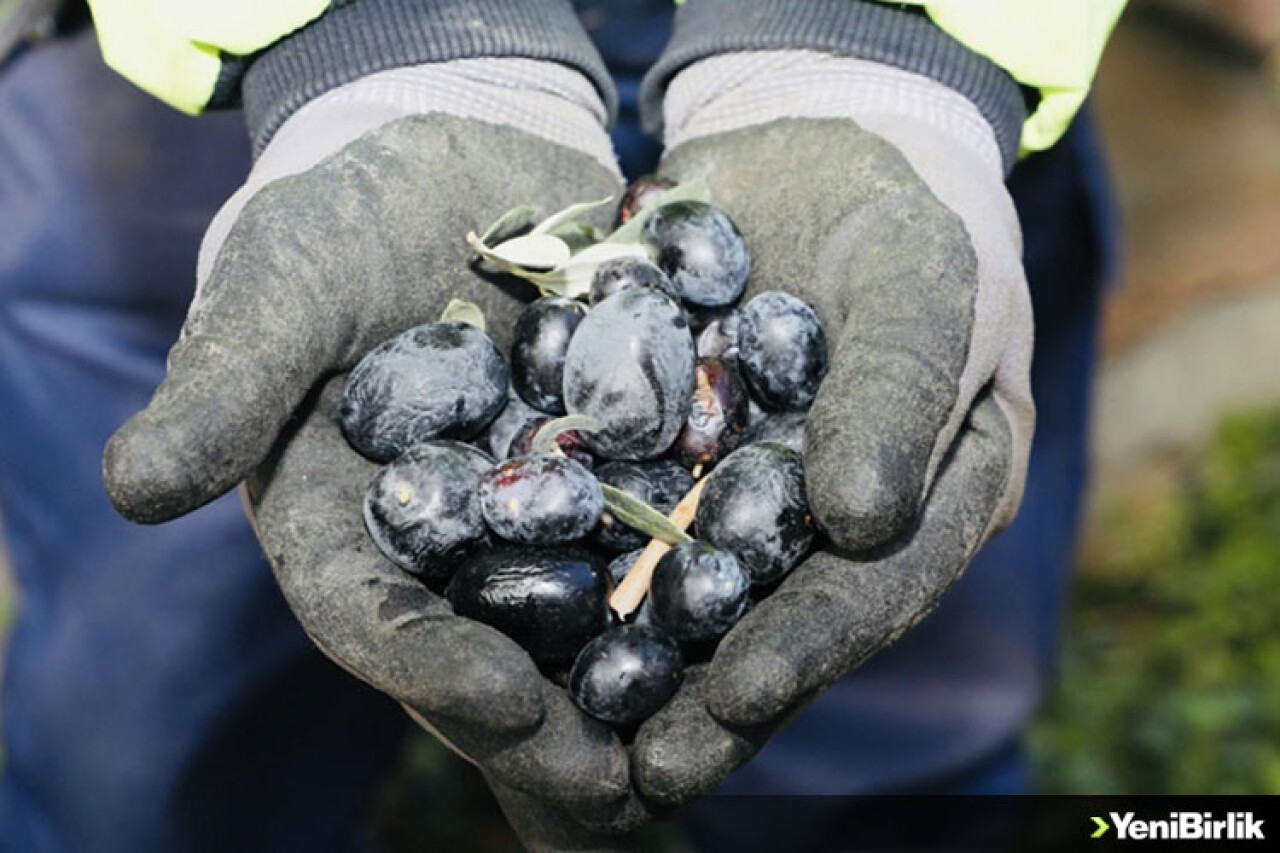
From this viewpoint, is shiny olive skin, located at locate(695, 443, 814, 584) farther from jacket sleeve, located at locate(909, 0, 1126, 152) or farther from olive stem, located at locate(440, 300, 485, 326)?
jacket sleeve, located at locate(909, 0, 1126, 152)

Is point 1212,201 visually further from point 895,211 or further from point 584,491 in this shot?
point 584,491

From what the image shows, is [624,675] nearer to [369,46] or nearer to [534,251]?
[534,251]

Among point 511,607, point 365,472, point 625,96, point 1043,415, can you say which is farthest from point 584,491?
point 1043,415

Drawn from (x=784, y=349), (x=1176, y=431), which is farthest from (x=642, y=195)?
(x=1176, y=431)

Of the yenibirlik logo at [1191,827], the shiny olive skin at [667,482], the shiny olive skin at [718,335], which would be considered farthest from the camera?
the yenibirlik logo at [1191,827]

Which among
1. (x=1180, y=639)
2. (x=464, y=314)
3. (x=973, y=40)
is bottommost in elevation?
(x=1180, y=639)

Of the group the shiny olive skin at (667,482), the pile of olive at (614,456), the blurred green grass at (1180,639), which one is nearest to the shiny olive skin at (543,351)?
the pile of olive at (614,456)

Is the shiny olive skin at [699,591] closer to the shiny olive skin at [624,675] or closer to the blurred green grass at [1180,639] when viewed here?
the shiny olive skin at [624,675]
